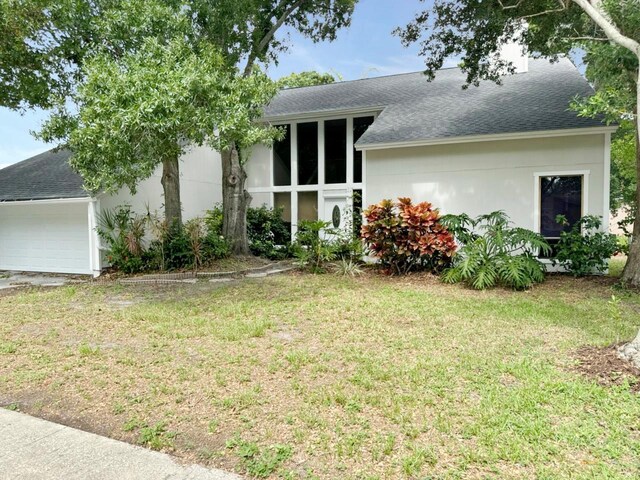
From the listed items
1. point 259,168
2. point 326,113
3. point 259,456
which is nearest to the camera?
point 259,456

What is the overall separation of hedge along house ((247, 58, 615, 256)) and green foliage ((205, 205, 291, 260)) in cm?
52

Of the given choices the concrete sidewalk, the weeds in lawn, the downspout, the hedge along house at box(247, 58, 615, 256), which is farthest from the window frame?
the downspout

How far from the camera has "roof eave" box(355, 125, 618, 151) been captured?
9398 millimetres

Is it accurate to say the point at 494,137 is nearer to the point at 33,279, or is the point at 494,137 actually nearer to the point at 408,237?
the point at 408,237

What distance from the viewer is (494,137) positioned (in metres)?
10.2

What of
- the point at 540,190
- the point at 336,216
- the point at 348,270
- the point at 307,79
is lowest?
the point at 348,270

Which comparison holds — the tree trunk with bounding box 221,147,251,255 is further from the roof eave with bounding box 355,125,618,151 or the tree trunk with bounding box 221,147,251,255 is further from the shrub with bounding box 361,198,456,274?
the shrub with bounding box 361,198,456,274

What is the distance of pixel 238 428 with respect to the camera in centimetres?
319

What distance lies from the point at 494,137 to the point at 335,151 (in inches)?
206

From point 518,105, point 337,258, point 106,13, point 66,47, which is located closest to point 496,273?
point 337,258

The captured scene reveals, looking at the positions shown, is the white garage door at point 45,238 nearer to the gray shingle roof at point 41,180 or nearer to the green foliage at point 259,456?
the gray shingle roof at point 41,180

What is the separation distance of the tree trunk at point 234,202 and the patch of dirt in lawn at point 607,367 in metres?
9.40

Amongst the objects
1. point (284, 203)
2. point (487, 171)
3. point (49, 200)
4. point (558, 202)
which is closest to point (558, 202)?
point (558, 202)

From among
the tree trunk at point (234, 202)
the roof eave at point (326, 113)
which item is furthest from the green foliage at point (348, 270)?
the roof eave at point (326, 113)
